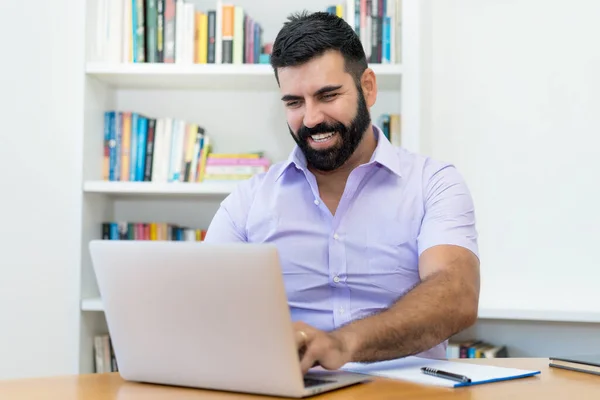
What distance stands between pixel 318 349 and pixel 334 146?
2.83 ft

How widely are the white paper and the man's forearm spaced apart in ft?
0.09

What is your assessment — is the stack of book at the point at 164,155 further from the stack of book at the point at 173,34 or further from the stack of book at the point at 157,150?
the stack of book at the point at 173,34

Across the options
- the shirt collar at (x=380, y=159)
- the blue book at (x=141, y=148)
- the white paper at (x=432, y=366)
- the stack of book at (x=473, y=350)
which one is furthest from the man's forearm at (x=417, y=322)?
the blue book at (x=141, y=148)

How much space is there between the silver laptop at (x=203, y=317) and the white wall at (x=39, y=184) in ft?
5.03

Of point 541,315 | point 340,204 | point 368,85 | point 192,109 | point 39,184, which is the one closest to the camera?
point 340,204

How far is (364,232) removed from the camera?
1.84 metres

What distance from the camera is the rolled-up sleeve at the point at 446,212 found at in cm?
169

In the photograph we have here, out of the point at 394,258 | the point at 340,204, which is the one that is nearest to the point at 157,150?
the point at 340,204

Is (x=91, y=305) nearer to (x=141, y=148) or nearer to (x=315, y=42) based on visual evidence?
(x=141, y=148)

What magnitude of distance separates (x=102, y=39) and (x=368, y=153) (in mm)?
1221

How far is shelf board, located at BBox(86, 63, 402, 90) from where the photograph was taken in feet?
8.72

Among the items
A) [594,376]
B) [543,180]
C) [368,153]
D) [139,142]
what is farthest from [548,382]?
[139,142]

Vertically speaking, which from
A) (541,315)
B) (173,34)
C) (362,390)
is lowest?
(541,315)

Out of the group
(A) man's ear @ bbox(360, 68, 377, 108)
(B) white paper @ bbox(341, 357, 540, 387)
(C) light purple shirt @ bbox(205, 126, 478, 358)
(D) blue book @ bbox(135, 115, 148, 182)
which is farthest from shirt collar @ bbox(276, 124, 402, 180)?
(D) blue book @ bbox(135, 115, 148, 182)
